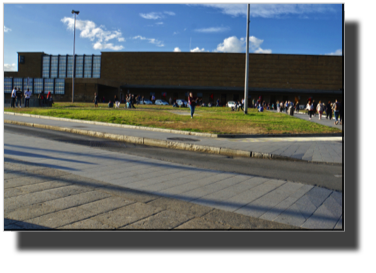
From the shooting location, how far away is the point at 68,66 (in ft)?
286

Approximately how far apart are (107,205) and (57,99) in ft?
196

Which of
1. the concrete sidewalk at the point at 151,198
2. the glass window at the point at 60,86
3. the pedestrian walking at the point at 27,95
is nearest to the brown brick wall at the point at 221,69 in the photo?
the glass window at the point at 60,86

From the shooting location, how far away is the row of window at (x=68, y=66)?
81.8 meters

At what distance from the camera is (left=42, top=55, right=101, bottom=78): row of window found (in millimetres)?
81812

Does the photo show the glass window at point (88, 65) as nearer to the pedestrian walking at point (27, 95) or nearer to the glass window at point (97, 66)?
the glass window at point (97, 66)

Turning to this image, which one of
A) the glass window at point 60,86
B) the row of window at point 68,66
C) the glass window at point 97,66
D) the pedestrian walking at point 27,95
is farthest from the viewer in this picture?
the row of window at point 68,66

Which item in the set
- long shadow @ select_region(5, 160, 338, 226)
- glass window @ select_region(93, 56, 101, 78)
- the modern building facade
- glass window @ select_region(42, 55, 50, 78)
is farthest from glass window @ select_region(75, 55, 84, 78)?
long shadow @ select_region(5, 160, 338, 226)

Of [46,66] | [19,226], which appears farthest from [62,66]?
[19,226]
